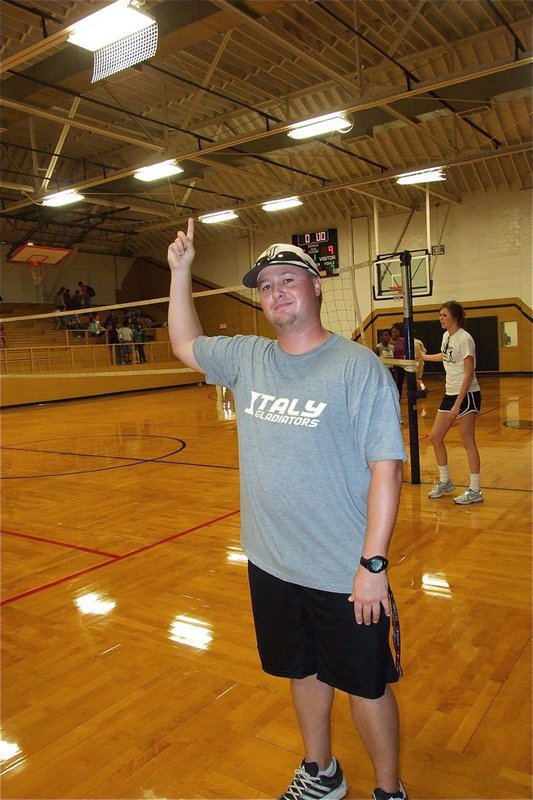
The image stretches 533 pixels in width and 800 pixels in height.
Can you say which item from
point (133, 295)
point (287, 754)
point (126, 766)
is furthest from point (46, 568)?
point (133, 295)

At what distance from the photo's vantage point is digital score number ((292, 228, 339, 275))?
22500 millimetres

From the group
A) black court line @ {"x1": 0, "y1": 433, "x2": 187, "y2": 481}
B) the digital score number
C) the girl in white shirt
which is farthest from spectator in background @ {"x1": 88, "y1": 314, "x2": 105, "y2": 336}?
the girl in white shirt

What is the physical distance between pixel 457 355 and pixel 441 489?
1303 mm

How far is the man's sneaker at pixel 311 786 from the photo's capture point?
79.0 inches

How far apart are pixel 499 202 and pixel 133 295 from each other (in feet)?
51.9

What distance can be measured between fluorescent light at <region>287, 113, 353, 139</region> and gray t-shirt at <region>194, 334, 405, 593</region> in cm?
953

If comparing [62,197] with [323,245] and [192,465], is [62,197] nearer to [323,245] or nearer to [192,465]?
[192,465]

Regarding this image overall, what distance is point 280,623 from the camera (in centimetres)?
191

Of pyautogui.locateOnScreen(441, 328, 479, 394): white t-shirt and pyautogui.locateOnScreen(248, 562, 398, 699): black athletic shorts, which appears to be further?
pyautogui.locateOnScreen(441, 328, 479, 394): white t-shirt

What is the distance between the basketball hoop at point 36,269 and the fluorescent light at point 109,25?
15.7 m

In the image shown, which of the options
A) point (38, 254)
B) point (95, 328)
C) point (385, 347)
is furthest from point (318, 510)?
point (38, 254)

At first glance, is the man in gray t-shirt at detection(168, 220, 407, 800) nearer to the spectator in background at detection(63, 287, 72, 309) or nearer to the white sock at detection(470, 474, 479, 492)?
the white sock at detection(470, 474, 479, 492)

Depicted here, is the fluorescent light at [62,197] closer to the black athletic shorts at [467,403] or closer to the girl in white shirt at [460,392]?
the girl in white shirt at [460,392]

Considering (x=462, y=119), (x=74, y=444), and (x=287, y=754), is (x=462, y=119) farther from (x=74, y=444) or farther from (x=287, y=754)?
(x=287, y=754)
